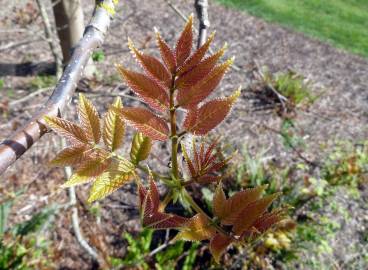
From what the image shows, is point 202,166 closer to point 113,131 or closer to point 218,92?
point 113,131

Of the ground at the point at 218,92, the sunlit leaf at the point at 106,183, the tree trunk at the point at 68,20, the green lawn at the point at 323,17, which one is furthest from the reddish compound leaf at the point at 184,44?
the green lawn at the point at 323,17

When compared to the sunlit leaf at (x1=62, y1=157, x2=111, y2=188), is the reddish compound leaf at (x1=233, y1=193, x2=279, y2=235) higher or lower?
lower

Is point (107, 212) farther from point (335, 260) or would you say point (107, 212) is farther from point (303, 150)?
point (303, 150)

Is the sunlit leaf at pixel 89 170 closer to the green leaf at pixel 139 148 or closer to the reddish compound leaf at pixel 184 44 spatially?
the green leaf at pixel 139 148

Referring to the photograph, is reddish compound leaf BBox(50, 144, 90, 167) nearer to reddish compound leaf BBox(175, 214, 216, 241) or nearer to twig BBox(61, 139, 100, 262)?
reddish compound leaf BBox(175, 214, 216, 241)

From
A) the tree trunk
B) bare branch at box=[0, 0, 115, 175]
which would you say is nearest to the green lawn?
the tree trunk
